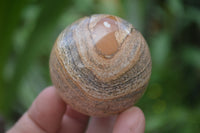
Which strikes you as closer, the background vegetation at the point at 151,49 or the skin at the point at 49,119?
the skin at the point at 49,119

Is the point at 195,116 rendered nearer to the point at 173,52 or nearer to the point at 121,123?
the point at 173,52

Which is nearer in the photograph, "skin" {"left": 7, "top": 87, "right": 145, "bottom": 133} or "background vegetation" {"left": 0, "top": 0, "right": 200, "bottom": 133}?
"skin" {"left": 7, "top": 87, "right": 145, "bottom": 133}

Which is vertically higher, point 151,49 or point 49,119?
point 49,119

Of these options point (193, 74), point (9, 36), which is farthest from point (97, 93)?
point (193, 74)

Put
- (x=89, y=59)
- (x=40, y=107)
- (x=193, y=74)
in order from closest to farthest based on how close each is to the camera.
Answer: (x=89, y=59) < (x=40, y=107) < (x=193, y=74)

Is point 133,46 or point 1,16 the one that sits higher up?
point 1,16

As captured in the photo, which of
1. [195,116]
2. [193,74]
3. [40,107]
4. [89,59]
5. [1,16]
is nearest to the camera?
[89,59]

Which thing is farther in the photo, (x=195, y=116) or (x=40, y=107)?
(x=195, y=116)

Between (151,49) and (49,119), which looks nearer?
(49,119)
